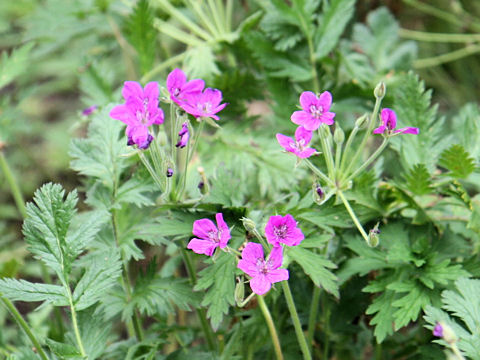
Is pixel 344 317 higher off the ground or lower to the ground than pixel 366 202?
lower

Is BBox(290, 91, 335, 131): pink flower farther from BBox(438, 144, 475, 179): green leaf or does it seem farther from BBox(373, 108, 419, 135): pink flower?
BBox(438, 144, 475, 179): green leaf

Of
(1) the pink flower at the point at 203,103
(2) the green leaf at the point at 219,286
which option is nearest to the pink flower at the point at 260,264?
(2) the green leaf at the point at 219,286

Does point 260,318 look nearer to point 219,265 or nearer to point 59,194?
point 219,265

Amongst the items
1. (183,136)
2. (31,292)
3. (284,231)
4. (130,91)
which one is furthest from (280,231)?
(31,292)

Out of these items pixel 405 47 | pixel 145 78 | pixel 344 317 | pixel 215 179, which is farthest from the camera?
pixel 405 47

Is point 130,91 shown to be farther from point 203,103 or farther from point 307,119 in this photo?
point 307,119

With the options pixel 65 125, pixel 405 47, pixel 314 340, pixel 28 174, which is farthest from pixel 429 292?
pixel 65 125

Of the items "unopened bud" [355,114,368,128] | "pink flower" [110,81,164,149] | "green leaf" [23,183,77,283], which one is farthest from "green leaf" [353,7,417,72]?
"green leaf" [23,183,77,283]
